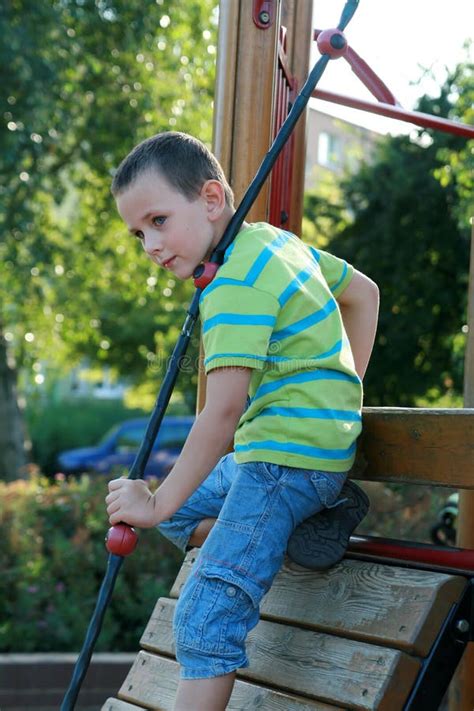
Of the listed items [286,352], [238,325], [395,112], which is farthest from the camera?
[395,112]

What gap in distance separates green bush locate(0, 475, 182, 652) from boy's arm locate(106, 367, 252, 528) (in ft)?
12.8

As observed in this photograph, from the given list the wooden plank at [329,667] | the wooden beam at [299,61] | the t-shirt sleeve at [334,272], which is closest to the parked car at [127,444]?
the wooden beam at [299,61]

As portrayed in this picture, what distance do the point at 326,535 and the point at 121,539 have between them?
20.6 inches

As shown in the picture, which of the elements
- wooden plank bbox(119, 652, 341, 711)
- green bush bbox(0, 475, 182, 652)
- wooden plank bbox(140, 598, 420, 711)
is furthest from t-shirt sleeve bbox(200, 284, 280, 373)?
green bush bbox(0, 475, 182, 652)

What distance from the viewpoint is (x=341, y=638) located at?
2.64 meters

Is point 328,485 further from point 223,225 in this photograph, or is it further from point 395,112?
point 395,112

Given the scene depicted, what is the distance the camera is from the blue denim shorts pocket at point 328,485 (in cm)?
259

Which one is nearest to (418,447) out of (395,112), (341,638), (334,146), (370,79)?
(341,638)

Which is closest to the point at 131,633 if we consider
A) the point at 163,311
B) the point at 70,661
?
the point at 70,661

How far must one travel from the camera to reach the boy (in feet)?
8.05

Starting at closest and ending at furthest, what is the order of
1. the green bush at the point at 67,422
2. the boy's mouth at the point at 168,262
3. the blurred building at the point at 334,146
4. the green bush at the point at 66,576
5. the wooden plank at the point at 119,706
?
the boy's mouth at the point at 168,262 → the wooden plank at the point at 119,706 → the green bush at the point at 66,576 → the blurred building at the point at 334,146 → the green bush at the point at 67,422

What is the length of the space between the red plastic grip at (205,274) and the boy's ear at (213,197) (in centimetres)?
17

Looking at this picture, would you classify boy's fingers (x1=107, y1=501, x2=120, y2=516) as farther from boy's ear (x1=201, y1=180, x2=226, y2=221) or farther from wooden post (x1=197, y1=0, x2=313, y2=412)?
wooden post (x1=197, y1=0, x2=313, y2=412)

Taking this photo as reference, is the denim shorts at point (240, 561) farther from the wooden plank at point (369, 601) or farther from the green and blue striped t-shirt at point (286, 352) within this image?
the wooden plank at point (369, 601)
